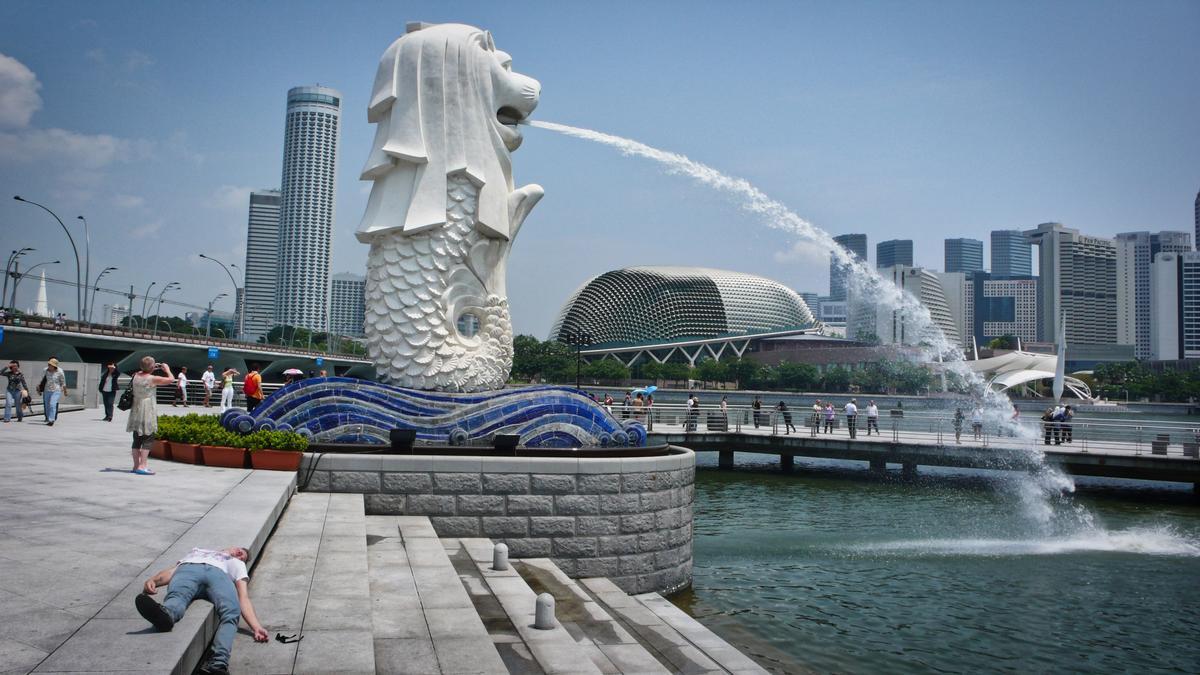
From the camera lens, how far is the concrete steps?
25.9 feet

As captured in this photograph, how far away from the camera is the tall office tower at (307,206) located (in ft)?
587

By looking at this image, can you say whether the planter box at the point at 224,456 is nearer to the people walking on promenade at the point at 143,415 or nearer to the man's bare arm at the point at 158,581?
the people walking on promenade at the point at 143,415

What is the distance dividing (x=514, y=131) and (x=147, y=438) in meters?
9.93

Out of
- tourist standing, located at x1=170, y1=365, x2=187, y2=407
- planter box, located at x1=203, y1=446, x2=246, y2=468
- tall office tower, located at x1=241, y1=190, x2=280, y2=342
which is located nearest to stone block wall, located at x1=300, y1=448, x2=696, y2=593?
planter box, located at x1=203, y1=446, x2=246, y2=468

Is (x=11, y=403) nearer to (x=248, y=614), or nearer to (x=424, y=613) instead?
(x=424, y=613)

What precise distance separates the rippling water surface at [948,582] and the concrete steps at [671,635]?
1.18 metres

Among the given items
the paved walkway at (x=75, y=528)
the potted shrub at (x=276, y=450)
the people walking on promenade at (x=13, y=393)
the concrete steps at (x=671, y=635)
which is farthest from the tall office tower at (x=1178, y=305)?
the paved walkway at (x=75, y=528)

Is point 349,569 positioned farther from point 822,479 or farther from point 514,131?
point 822,479

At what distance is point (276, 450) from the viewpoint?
35.7 ft

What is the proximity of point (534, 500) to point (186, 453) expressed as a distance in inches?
179

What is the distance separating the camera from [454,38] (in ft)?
54.9

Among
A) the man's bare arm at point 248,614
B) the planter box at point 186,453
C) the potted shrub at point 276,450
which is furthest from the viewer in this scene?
the planter box at point 186,453

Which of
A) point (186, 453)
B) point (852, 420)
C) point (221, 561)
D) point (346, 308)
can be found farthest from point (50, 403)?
point (346, 308)

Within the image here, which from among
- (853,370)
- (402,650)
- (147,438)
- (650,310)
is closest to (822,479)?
(147,438)
